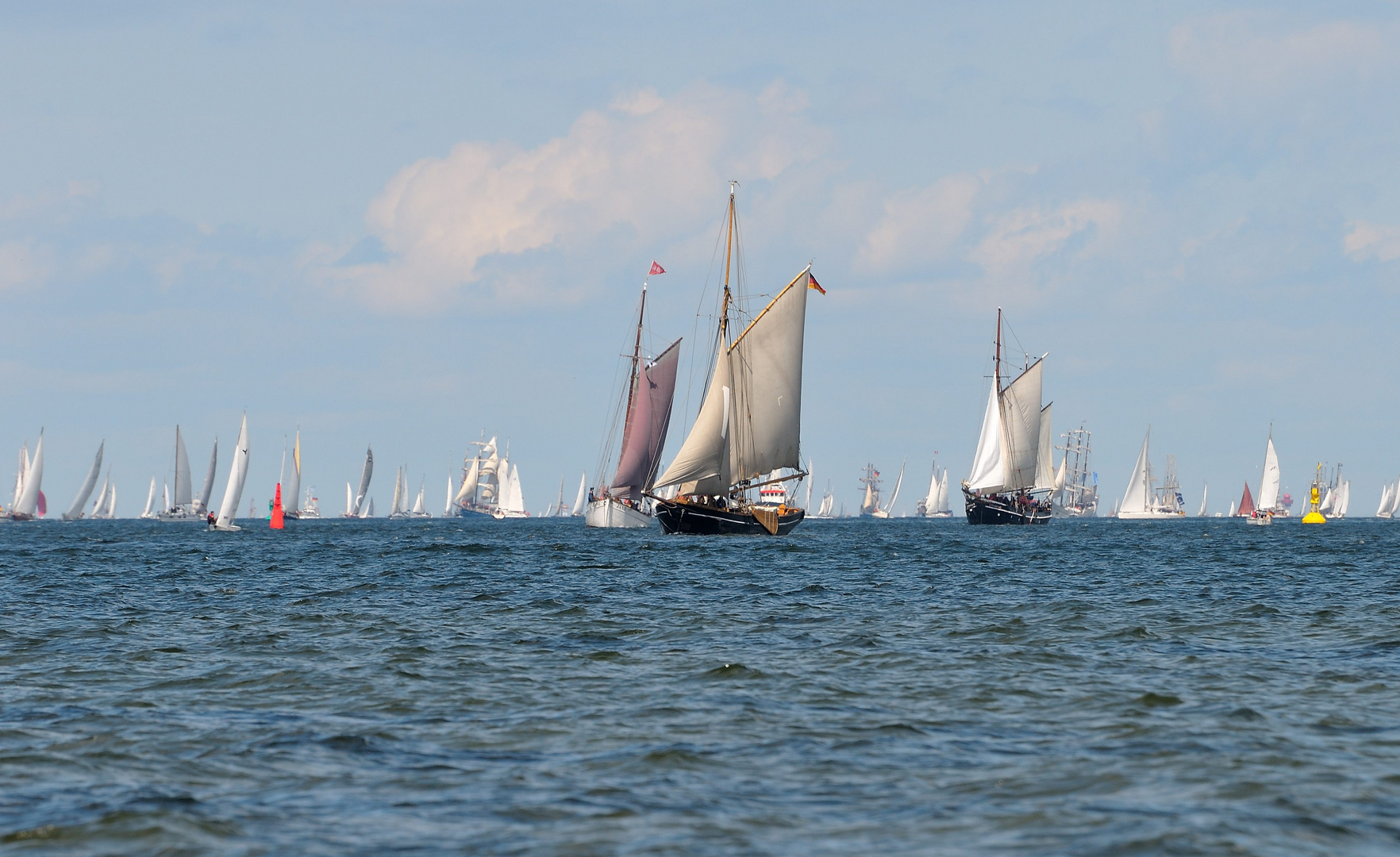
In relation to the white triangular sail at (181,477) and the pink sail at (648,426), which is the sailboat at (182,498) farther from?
the pink sail at (648,426)

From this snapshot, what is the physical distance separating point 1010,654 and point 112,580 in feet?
122

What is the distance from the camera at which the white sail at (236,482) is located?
124250mm

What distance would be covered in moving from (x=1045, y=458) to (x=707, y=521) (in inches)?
3137

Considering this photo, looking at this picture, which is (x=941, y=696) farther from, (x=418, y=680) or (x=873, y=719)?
(x=418, y=680)

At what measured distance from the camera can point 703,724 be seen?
1809cm

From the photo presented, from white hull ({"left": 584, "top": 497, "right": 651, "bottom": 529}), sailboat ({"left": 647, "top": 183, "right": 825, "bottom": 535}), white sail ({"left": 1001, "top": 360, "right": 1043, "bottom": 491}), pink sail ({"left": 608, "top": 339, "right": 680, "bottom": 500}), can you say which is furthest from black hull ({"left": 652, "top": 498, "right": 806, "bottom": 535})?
white sail ({"left": 1001, "top": 360, "right": 1043, "bottom": 491})

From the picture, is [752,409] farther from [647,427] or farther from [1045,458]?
[1045,458]

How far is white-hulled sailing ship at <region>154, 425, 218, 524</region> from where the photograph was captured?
180m

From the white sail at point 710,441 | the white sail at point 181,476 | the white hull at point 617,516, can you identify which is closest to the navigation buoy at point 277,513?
the white hull at point 617,516

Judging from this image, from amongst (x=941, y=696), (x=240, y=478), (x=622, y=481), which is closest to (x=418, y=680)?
(x=941, y=696)

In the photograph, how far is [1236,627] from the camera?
29.9 m

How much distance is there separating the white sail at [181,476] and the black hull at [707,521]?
4324 inches

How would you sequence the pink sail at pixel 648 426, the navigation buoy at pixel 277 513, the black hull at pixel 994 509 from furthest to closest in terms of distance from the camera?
the black hull at pixel 994 509 < the navigation buoy at pixel 277 513 < the pink sail at pixel 648 426

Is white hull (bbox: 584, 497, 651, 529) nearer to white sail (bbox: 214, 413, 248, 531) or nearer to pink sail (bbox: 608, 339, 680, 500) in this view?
pink sail (bbox: 608, 339, 680, 500)
